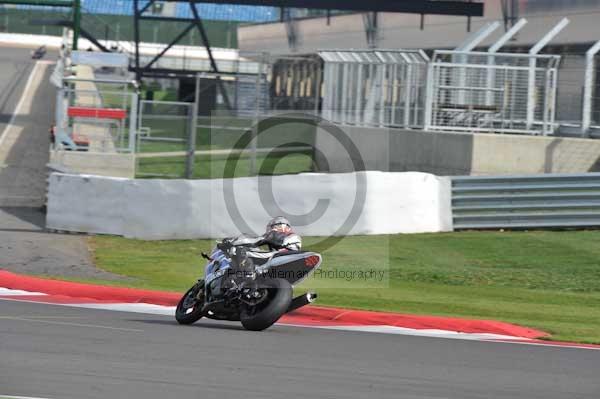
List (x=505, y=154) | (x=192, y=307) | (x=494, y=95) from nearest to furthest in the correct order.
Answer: (x=192, y=307)
(x=505, y=154)
(x=494, y=95)

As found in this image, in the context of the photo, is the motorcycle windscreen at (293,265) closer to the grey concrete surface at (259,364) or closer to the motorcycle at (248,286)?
the motorcycle at (248,286)

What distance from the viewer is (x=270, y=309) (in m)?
11.4

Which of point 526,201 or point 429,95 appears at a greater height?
point 429,95

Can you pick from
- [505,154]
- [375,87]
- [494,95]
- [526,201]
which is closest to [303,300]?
[526,201]

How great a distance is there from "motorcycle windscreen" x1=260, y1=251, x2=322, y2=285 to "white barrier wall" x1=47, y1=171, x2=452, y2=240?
8198mm

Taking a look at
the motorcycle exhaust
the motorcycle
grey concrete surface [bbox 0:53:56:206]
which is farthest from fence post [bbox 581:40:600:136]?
the motorcycle exhaust

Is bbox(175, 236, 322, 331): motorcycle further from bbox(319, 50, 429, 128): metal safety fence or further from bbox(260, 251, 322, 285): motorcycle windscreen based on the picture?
bbox(319, 50, 429, 128): metal safety fence

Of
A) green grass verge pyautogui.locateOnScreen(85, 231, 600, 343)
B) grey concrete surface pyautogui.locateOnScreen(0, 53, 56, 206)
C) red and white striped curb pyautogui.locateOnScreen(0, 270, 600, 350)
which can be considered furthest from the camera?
grey concrete surface pyautogui.locateOnScreen(0, 53, 56, 206)

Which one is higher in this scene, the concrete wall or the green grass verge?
the concrete wall

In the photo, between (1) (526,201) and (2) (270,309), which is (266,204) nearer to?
(1) (526,201)

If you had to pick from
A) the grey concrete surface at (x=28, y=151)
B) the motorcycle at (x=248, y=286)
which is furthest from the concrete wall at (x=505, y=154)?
the motorcycle at (x=248, y=286)

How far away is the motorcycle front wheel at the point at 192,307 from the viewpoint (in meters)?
12.0

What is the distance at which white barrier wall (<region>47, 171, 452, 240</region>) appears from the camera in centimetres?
Answer: 1992

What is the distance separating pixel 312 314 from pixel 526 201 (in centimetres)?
874
